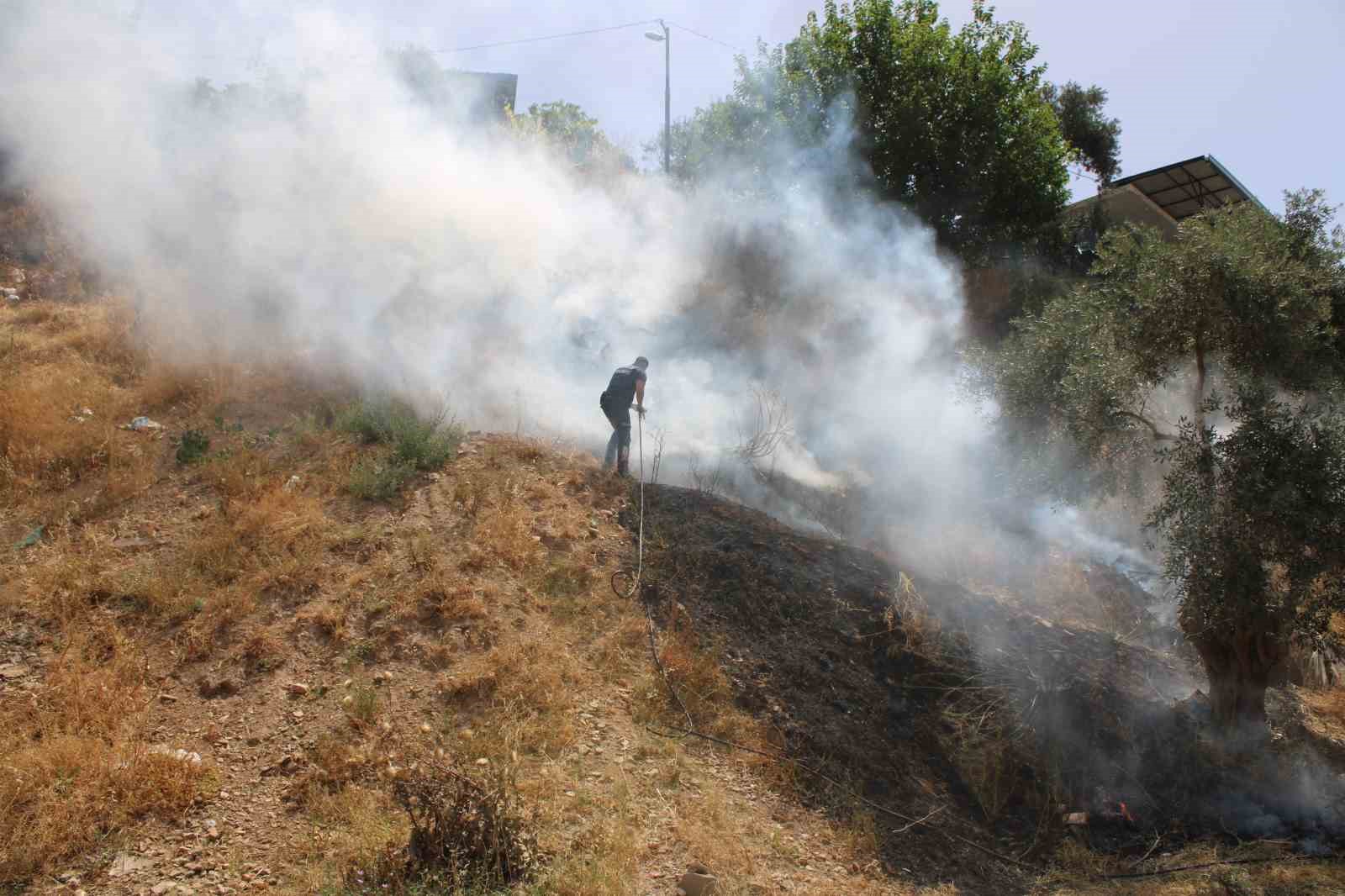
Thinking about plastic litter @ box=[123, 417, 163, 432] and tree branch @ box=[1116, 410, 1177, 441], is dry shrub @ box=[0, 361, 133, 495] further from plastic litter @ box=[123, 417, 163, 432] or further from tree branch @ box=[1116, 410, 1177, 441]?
tree branch @ box=[1116, 410, 1177, 441]

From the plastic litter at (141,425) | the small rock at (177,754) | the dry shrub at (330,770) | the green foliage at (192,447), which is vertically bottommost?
the dry shrub at (330,770)

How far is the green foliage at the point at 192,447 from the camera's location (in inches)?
278

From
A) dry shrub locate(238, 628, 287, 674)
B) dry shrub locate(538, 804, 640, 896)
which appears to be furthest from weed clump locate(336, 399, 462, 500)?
dry shrub locate(538, 804, 640, 896)

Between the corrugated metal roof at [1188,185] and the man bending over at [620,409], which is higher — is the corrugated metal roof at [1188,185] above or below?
above

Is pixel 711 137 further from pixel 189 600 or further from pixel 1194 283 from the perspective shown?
pixel 189 600

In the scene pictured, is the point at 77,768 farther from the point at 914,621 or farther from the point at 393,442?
the point at 914,621

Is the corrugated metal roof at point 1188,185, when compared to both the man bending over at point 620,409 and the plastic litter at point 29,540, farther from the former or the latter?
the plastic litter at point 29,540

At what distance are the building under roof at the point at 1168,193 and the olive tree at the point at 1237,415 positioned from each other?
12.9 meters

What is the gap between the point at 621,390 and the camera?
858 cm

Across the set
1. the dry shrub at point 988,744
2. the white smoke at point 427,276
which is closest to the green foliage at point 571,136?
the white smoke at point 427,276

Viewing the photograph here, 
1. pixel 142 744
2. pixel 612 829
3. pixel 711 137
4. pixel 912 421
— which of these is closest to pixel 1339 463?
pixel 612 829

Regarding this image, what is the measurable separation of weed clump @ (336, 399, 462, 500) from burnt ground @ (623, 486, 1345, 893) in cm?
213

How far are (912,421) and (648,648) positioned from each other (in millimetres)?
6395

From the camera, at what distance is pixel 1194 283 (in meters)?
5.89
